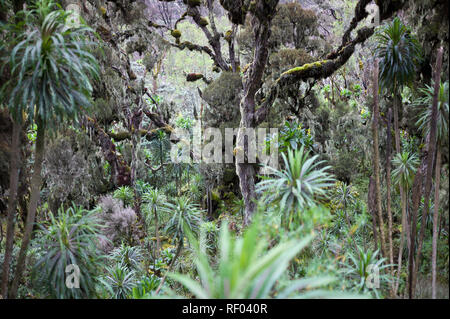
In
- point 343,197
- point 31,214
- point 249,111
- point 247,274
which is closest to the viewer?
point 247,274

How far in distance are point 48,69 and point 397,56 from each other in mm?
5548

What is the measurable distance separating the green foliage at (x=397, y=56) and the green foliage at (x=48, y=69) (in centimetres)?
495

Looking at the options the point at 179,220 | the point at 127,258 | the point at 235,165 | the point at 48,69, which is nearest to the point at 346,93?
the point at 235,165

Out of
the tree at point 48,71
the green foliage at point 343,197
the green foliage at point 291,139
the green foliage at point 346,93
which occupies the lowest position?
the green foliage at point 343,197

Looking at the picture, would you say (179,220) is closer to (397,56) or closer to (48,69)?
(48,69)

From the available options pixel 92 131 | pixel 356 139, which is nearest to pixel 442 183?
pixel 356 139

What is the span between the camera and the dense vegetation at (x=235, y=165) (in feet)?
12.7

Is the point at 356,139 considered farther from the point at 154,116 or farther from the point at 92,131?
the point at 92,131

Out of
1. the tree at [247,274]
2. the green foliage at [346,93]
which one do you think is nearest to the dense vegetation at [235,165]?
the tree at [247,274]

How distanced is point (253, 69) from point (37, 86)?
17.8 feet

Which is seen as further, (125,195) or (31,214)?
(125,195)

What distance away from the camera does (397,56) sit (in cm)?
574

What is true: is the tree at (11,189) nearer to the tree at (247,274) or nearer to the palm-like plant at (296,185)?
the tree at (247,274)

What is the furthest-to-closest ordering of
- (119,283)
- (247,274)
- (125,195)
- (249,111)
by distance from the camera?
(125,195), (249,111), (119,283), (247,274)
